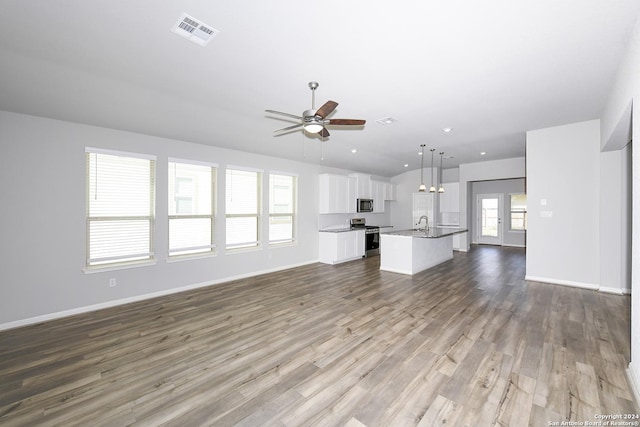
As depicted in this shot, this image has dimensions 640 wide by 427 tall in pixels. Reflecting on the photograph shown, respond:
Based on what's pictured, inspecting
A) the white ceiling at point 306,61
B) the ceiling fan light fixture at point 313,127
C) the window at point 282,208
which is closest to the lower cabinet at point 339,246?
the window at point 282,208

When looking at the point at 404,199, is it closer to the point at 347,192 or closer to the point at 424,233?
the point at 347,192

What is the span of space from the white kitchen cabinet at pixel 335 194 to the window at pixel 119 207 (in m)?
4.01

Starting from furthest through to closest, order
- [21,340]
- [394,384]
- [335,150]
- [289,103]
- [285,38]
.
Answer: [335,150] → [289,103] → [21,340] → [285,38] → [394,384]

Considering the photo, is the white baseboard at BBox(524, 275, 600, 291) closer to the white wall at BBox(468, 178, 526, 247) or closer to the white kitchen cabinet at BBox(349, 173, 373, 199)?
the white kitchen cabinet at BBox(349, 173, 373, 199)

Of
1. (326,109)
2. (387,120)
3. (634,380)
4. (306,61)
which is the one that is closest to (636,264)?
(634,380)

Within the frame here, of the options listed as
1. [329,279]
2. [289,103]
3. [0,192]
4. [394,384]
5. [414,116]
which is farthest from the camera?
[329,279]

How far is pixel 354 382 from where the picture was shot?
7.40ft

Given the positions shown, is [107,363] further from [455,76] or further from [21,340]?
[455,76]

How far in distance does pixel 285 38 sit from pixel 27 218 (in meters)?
3.90

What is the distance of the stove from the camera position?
26.9 ft

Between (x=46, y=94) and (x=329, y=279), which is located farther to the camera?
(x=329, y=279)

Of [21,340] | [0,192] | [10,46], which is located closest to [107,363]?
[21,340]

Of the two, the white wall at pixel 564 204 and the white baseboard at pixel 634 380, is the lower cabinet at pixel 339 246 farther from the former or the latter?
the white baseboard at pixel 634 380

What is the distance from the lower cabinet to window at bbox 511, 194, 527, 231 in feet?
21.4
